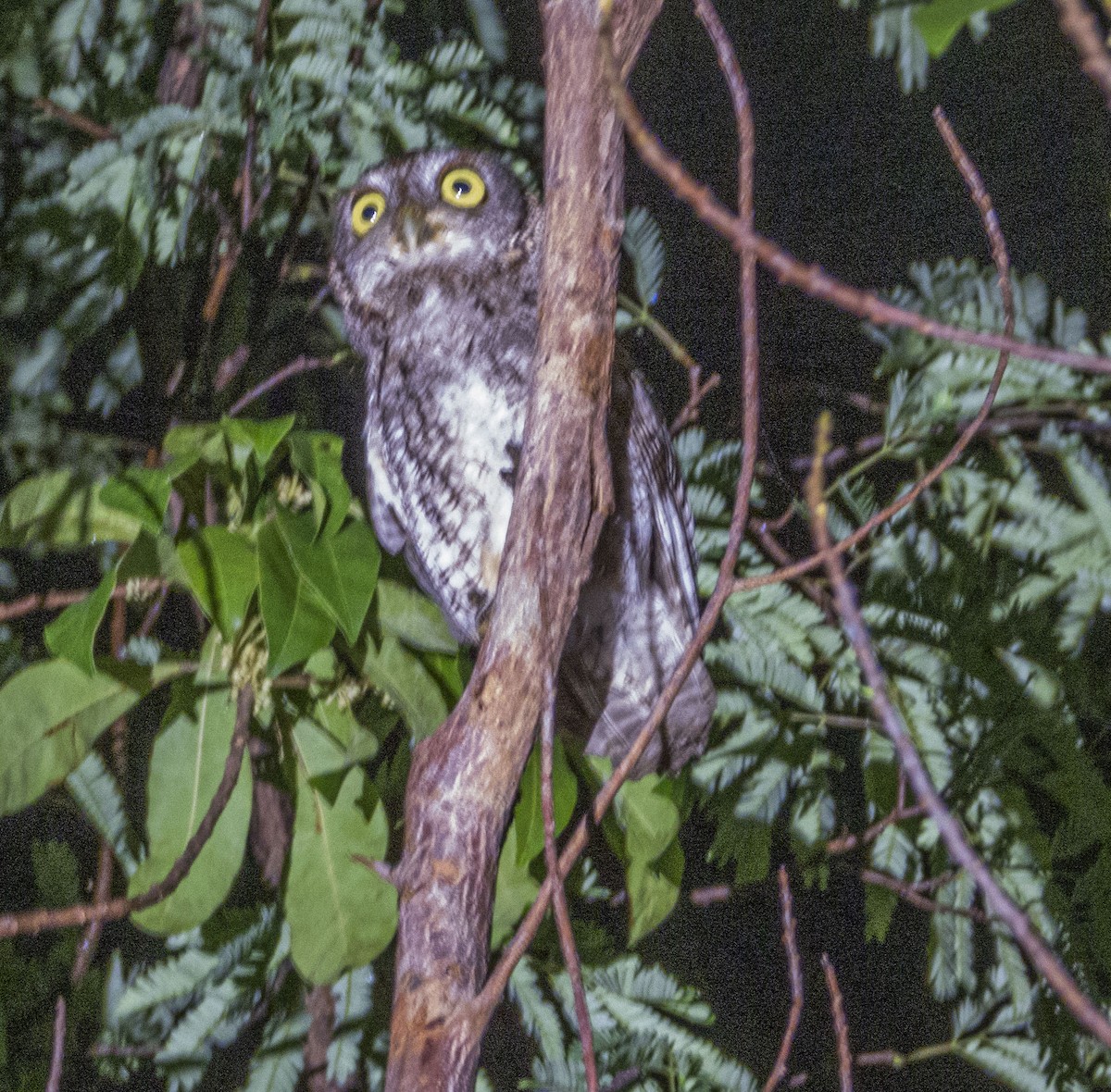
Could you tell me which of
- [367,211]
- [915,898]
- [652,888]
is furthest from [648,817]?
[367,211]

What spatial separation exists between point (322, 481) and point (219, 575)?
0.13 m

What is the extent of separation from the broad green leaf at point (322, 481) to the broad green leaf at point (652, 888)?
0.46 meters

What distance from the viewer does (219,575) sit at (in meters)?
0.92

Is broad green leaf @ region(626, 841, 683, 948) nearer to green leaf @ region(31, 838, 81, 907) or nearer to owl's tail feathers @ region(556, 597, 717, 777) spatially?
owl's tail feathers @ region(556, 597, 717, 777)

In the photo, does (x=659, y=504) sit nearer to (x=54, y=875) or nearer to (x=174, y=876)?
(x=174, y=876)

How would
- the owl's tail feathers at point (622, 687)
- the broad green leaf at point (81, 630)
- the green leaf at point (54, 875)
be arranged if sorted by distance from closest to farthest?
the broad green leaf at point (81, 630)
the green leaf at point (54, 875)
the owl's tail feathers at point (622, 687)

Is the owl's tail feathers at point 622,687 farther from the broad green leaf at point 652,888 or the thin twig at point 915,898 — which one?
the thin twig at point 915,898

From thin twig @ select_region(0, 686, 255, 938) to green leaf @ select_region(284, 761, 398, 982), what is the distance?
98 mm

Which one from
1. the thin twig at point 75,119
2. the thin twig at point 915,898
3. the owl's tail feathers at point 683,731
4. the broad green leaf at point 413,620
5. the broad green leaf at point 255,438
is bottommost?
the thin twig at point 915,898

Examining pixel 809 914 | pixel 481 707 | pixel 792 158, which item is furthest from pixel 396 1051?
pixel 792 158

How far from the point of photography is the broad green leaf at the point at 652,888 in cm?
105

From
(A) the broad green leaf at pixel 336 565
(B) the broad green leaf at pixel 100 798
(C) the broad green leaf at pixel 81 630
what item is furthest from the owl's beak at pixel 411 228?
(B) the broad green leaf at pixel 100 798

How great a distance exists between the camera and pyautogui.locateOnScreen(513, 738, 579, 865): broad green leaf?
98 cm

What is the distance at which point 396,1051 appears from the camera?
2.40 feet
